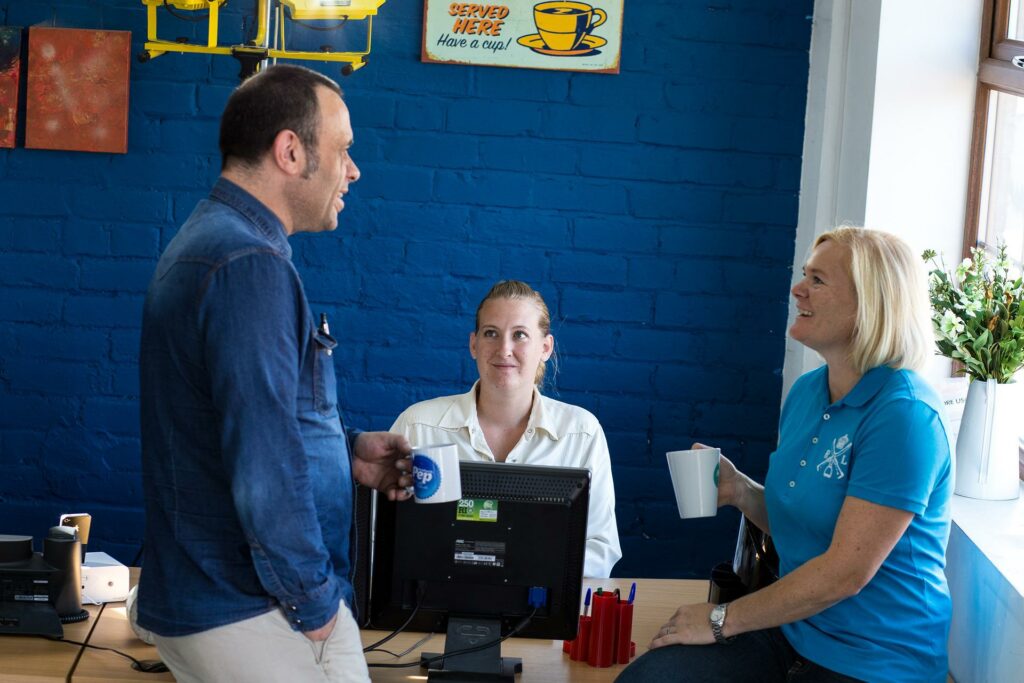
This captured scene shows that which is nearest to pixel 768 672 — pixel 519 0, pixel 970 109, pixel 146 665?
pixel 146 665

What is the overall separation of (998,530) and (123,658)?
1590 millimetres

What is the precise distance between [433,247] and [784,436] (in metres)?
1.33

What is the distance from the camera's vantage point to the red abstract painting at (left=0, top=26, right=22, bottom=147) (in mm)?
3104

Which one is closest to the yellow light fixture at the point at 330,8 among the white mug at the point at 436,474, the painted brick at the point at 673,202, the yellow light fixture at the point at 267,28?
the yellow light fixture at the point at 267,28

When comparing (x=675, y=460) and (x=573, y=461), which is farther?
Answer: (x=573, y=461)

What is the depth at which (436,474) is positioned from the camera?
5.65 ft

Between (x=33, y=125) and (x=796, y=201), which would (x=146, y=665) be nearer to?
(x=33, y=125)

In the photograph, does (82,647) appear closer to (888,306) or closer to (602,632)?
(602,632)

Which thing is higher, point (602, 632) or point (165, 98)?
point (165, 98)

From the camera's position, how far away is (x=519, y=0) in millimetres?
3111

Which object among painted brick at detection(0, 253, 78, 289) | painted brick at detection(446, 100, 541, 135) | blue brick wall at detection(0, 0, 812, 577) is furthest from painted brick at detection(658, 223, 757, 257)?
painted brick at detection(0, 253, 78, 289)

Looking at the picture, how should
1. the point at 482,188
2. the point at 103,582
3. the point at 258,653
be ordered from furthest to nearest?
the point at 482,188 < the point at 103,582 < the point at 258,653

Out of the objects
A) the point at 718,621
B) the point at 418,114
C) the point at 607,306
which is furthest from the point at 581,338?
the point at 718,621

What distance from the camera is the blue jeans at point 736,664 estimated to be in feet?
6.27
